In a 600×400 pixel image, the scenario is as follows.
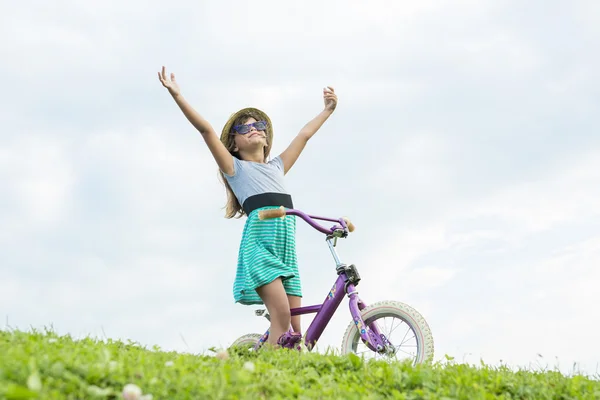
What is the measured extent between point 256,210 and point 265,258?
61 centimetres

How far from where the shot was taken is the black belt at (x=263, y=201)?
7348 millimetres

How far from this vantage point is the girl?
22.7 ft

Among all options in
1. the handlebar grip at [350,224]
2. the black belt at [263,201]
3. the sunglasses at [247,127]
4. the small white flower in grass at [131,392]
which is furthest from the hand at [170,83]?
the small white flower in grass at [131,392]

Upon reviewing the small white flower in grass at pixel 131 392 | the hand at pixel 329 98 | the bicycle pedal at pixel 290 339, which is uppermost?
the hand at pixel 329 98

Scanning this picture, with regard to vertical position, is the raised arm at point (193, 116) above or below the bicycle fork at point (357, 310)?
above

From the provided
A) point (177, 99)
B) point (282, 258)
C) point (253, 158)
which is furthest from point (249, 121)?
point (282, 258)

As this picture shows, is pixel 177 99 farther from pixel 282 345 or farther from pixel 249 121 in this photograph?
pixel 282 345

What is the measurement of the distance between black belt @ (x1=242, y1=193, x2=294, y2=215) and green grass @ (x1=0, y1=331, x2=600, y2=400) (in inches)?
74.6

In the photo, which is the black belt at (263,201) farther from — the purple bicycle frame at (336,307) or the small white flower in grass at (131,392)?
the small white flower in grass at (131,392)

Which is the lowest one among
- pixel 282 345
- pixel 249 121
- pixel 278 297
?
pixel 282 345

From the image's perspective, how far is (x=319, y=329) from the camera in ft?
21.9

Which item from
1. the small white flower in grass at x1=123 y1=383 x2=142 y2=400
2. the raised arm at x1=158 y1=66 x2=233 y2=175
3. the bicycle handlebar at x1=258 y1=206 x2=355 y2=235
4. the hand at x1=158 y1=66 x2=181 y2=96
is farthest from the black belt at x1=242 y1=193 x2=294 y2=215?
the small white flower in grass at x1=123 y1=383 x2=142 y2=400

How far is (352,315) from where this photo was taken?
6.37 m

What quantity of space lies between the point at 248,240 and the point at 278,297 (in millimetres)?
773
